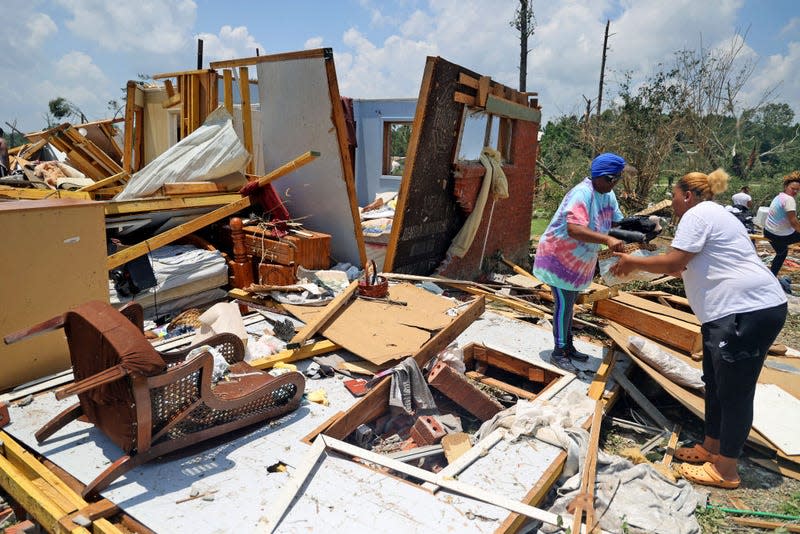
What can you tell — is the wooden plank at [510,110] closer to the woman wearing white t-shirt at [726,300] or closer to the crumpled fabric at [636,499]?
the woman wearing white t-shirt at [726,300]

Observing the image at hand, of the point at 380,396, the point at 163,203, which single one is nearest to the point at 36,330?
the point at 380,396

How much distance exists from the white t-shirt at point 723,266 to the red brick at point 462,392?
5.08 ft

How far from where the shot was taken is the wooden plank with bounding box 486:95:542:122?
756cm

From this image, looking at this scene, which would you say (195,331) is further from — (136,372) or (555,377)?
(555,377)

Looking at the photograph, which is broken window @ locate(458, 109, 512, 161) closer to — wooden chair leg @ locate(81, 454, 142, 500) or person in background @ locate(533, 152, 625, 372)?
person in background @ locate(533, 152, 625, 372)

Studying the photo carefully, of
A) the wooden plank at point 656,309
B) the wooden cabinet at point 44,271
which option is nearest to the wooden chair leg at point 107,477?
the wooden cabinet at point 44,271

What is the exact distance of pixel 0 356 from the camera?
3357mm

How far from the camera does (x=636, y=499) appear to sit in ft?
9.32

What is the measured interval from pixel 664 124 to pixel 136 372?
16.3 m

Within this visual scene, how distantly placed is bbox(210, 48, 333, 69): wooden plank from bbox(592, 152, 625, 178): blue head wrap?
3.14 m

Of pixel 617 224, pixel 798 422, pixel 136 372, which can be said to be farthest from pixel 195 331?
pixel 798 422

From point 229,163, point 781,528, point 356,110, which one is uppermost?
point 356,110

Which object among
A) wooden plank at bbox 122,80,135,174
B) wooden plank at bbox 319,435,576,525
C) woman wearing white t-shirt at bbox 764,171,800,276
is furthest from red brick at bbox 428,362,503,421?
wooden plank at bbox 122,80,135,174

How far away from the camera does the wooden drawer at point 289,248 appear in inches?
224
